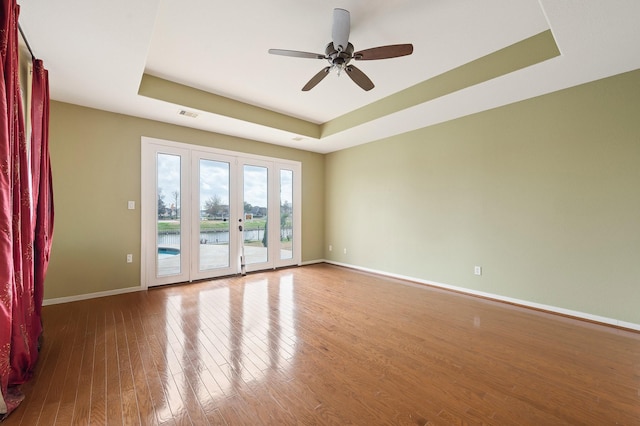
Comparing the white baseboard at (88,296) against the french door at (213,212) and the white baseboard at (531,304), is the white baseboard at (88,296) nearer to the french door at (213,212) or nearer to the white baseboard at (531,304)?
the french door at (213,212)

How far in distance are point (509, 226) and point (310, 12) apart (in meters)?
3.64

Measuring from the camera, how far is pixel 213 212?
191 inches

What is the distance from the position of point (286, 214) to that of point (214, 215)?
1626 mm

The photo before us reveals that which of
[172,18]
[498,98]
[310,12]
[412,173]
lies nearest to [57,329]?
[172,18]

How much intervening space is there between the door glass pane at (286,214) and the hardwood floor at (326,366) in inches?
93.6

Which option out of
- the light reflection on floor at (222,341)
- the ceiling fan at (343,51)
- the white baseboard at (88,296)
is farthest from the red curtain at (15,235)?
the ceiling fan at (343,51)

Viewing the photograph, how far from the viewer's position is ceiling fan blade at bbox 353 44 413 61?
226cm

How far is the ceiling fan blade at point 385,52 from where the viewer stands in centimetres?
226

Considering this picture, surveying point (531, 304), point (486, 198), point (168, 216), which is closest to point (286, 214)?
point (168, 216)

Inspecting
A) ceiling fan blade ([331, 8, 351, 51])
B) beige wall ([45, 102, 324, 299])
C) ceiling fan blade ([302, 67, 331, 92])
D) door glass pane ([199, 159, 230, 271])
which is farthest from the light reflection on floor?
ceiling fan blade ([331, 8, 351, 51])

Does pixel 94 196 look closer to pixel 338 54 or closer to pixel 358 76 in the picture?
pixel 338 54

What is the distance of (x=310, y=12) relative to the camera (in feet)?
7.72

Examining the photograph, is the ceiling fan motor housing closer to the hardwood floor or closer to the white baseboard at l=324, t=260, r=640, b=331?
the hardwood floor

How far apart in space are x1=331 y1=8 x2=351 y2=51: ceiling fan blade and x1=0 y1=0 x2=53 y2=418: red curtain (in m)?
2.20
